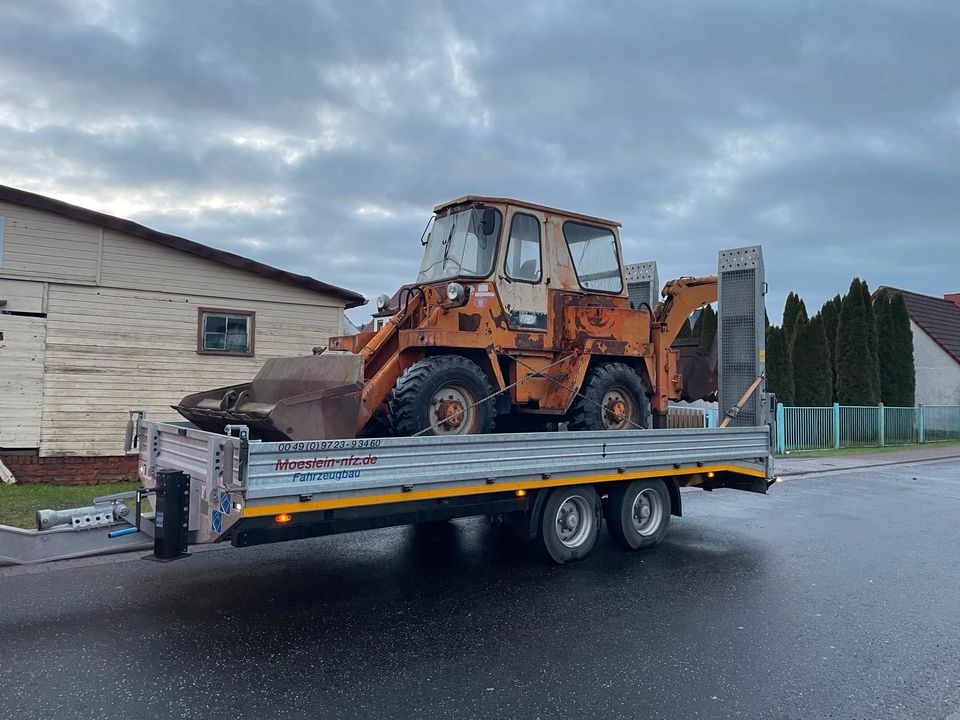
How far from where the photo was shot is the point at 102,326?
12.4 m

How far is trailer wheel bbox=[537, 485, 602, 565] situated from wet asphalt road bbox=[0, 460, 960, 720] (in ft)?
0.64

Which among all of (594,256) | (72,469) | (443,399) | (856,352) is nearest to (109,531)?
(443,399)

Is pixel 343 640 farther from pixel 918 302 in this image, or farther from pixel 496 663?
pixel 918 302

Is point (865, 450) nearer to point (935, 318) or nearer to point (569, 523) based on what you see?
point (935, 318)

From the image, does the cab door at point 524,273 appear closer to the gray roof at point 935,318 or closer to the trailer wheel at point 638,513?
the trailer wheel at point 638,513

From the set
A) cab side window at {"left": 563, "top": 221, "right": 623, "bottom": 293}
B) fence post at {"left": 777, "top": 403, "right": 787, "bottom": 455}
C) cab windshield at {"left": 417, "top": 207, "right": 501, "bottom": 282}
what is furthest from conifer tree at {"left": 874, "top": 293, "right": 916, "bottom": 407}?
cab windshield at {"left": 417, "top": 207, "right": 501, "bottom": 282}

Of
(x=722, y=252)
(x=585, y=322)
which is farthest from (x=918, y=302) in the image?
(x=585, y=322)

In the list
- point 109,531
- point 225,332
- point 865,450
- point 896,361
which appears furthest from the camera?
point 896,361

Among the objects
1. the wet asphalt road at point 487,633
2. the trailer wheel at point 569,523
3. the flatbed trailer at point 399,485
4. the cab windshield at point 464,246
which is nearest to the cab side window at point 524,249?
the cab windshield at point 464,246

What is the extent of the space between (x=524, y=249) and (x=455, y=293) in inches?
45.6

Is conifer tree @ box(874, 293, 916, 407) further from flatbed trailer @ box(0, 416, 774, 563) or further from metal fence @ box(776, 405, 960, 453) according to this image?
flatbed trailer @ box(0, 416, 774, 563)

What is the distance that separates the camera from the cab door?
7547mm

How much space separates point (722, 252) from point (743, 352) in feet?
4.19

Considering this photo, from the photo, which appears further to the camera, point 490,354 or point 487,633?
point 490,354
